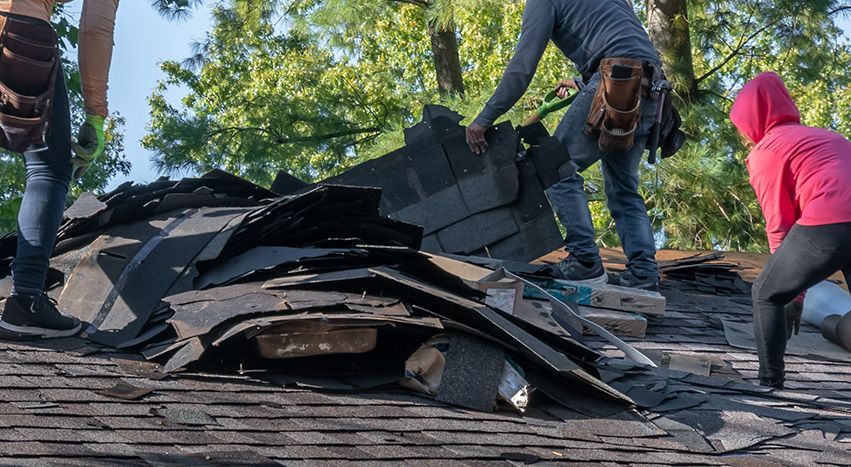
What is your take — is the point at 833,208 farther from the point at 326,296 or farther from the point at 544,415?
the point at 326,296

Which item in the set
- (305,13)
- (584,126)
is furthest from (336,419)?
(305,13)

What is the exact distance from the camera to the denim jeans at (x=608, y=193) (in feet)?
19.7

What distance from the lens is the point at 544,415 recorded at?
3910mm

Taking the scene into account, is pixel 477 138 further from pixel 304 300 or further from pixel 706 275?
pixel 304 300

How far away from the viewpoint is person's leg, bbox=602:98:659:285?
6203 millimetres

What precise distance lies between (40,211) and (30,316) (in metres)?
0.39

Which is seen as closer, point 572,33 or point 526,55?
point 526,55

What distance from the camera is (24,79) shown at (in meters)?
4.03

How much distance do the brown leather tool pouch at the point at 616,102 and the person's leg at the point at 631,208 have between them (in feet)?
0.92

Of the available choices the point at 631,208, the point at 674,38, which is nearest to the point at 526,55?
the point at 631,208

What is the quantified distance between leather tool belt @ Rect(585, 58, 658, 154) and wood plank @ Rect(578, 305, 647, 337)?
0.92m

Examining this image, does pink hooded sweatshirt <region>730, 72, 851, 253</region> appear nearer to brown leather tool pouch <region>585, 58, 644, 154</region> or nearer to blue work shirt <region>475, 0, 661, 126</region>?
brown leather tool pouch <region>585, 58, 644, 154</region>

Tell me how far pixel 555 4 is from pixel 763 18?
7847 mm

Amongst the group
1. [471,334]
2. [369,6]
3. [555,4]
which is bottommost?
[471,334]
